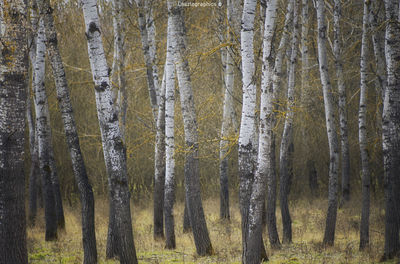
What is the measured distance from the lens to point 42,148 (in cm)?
1039

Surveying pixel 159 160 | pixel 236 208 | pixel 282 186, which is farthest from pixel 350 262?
pixel 236 208

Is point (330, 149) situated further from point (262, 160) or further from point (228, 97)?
point (262, 160)

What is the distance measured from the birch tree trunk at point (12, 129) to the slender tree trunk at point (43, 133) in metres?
3.41

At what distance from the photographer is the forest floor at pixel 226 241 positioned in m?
8.30

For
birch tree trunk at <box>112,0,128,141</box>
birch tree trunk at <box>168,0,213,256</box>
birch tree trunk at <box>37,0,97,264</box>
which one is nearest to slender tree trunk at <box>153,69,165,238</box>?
birch tree trunk at <box>112,0,128,141</box>

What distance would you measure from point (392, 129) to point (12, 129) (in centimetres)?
594

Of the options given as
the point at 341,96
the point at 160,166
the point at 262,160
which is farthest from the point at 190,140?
the point at 341,96

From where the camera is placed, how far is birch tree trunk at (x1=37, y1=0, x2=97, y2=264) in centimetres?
734

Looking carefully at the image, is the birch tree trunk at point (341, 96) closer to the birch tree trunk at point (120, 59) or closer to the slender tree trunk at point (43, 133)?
the birch tree trunk at point (120, 59)

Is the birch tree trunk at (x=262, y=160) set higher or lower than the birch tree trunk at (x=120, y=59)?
lower

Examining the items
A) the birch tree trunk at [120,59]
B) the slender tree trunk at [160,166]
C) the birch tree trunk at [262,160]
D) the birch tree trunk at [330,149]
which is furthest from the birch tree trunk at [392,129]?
the birch tree trunk at [120,59]

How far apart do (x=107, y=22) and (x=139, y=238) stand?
10.2 meters

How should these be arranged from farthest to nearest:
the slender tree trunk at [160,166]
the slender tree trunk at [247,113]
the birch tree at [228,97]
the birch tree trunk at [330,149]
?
the slender tree trunk at [160,166], the birch tree at [228,97], the birch tree trunk at [330,149], the slender tree trunk at [247,113]

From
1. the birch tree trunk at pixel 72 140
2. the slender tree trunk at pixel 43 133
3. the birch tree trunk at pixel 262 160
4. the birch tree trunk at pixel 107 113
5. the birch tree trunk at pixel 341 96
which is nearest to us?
the birch tree trunk at pixel 107 113
